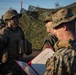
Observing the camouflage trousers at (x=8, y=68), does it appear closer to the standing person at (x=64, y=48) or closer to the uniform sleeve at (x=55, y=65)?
the standing person at (x=64, y=48)

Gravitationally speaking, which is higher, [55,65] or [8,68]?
[55,65]

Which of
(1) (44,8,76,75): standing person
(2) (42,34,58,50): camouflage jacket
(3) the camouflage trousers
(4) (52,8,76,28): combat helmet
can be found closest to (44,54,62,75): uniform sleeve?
(1) (44,8,76,75): standing person

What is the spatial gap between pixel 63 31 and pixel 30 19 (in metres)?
8.97

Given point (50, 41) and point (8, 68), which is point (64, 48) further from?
point (8, 68)

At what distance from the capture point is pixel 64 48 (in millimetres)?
2625

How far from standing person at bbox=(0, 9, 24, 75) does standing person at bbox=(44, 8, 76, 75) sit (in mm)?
3167

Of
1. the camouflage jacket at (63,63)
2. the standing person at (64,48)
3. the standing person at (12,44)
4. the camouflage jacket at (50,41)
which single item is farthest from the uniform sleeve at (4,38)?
the camouflage jacket at (63,63)

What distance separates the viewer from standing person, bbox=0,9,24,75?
5.84m

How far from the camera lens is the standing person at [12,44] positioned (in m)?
5.84

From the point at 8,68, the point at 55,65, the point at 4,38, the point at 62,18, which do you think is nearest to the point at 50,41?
the point at 4,38

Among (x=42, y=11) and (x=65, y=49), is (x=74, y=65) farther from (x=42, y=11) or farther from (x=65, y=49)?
(x=42, y=11)

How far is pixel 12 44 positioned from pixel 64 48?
134 inches

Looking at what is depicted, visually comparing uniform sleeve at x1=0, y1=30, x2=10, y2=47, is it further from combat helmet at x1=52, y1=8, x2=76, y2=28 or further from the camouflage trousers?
combat helmet at x1=52, y1=8, x2=76, y2=28

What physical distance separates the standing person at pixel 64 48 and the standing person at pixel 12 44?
3.17 m
